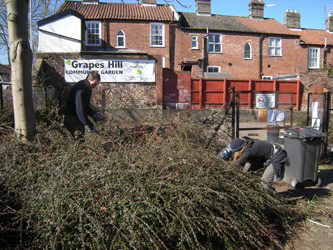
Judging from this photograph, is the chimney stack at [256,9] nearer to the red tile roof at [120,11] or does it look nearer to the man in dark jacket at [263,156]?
the red tile roof at [120,11]

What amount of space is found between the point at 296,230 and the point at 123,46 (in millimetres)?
21799

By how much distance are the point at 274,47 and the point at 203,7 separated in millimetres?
7531

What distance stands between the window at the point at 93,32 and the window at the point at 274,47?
15.3 metres

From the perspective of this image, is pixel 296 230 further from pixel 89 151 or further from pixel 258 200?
pixel 89 151

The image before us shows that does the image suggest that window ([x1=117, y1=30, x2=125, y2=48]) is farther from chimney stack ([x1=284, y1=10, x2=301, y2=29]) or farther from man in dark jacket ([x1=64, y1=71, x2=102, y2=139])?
man in dark jacket ([x1=64, y1=71, x2=102, y2=139])

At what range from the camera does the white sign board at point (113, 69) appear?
560 inches

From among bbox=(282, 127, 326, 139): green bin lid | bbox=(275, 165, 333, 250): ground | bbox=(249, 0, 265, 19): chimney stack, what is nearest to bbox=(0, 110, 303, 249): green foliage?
bbox=(275, 165, 333, 250): ground

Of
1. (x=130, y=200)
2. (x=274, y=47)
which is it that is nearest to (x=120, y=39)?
(x=274, y=47)

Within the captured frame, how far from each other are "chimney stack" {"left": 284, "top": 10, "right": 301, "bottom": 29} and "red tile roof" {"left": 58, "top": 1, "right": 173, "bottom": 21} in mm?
11998

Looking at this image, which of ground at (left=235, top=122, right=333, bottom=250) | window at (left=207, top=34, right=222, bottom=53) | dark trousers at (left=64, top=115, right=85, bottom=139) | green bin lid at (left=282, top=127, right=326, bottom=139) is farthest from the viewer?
window at (left=207, top=34, right=222, bottom=53)

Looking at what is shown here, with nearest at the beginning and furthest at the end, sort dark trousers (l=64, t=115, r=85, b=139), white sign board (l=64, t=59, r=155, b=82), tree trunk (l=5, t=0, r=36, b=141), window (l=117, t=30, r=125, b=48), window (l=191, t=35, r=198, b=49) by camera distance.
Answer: tree trunk (l=5, t=0, r=36, b=141), dark trousers (l=64, t=115, r=85, b=139), white sign board (l=64, t=59, r=155, b=82), window (l=117, t=30, r=125, b=48), window (l=191, t=35, r=198, b=49)

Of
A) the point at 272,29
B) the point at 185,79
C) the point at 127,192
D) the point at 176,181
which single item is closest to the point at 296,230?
the point at 176,181

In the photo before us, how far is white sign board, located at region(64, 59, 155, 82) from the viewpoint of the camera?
560 inches

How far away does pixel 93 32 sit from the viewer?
75.2 ft
